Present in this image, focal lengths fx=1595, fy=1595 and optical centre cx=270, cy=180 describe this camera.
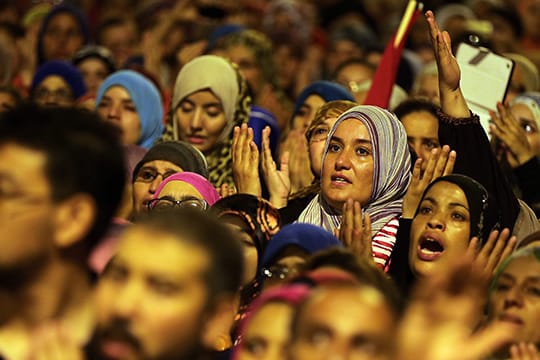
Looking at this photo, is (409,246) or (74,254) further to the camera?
(409,246)

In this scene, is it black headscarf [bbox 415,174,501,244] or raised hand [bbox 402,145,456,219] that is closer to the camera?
black headscarf [bbox 415,174,501,244]

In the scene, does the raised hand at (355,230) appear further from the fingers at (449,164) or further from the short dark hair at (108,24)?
the short dark hair at (108,24)

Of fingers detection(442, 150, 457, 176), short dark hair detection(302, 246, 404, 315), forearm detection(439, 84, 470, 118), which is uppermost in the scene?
short dark hair detection(302, 246, 404, 315)

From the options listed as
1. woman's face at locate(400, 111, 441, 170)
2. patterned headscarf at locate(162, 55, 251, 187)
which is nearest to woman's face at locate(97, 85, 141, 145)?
patterned headscarf at locate(162, 55, 251, 187)

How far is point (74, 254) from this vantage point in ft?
13.1

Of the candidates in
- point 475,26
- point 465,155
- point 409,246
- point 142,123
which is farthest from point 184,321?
point 475,26

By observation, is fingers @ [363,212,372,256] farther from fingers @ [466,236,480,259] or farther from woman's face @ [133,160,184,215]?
woman's face @ [133,160,184,215]

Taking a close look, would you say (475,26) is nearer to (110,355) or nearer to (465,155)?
(465,155)

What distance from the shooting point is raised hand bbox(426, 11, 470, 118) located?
616 cm

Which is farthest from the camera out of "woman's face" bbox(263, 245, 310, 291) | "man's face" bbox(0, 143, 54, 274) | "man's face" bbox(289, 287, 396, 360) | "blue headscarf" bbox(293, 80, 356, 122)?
"blue headscarf" bbox(293, 80, 356, 122)

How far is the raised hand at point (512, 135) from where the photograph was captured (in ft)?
23.0

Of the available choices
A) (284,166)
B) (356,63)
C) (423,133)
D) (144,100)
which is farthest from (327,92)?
(356,63)

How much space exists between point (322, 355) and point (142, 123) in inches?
178

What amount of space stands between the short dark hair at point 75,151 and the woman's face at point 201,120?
341cm
